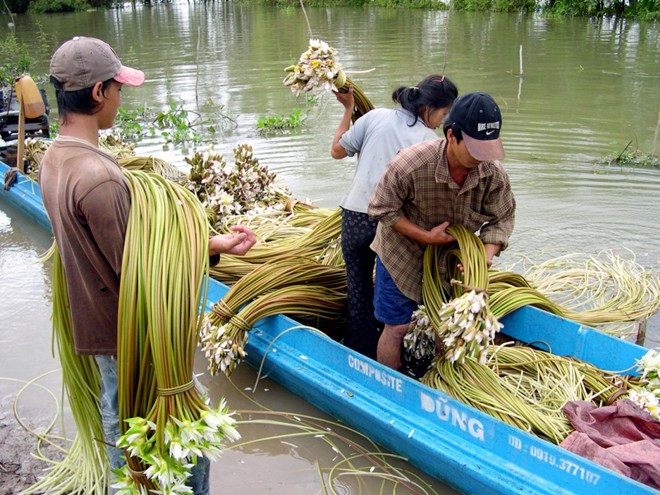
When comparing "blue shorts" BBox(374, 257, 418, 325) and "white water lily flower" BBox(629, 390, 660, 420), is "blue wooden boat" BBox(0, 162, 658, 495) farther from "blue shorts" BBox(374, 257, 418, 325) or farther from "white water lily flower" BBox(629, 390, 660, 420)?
"white water lily flower" BBox(629, 390, 660, 420)

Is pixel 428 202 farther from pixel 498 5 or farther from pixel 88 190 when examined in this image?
pixel 498 5

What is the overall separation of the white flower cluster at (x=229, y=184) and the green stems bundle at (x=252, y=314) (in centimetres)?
161

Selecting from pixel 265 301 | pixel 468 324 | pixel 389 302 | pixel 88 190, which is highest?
pixel 88 190

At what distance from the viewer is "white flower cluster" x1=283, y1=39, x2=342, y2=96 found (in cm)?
405

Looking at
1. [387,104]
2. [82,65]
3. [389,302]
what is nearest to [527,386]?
[389,302]

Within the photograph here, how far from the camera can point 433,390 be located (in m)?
3.08

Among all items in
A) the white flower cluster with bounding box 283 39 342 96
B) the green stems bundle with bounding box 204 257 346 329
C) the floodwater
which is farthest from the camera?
the floodwater

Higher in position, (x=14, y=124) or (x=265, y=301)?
(x=14, y=124)

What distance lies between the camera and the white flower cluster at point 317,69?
405 cm

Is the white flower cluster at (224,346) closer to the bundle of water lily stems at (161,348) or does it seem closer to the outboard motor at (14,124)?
the bundle of water lily stems at (161,348)

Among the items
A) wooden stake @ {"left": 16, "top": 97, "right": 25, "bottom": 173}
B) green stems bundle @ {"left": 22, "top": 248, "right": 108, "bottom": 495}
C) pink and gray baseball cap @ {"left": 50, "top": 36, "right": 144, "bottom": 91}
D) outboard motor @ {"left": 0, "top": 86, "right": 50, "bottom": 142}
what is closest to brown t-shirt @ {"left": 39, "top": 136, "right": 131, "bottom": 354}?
pink and gray baseball cap @ {"left": 50, "top": 36, "right": 144, "bottom": 91}

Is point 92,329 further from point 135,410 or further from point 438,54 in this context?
point 438,54

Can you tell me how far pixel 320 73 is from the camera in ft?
13.2

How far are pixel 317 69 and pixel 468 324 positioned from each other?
201 cm
